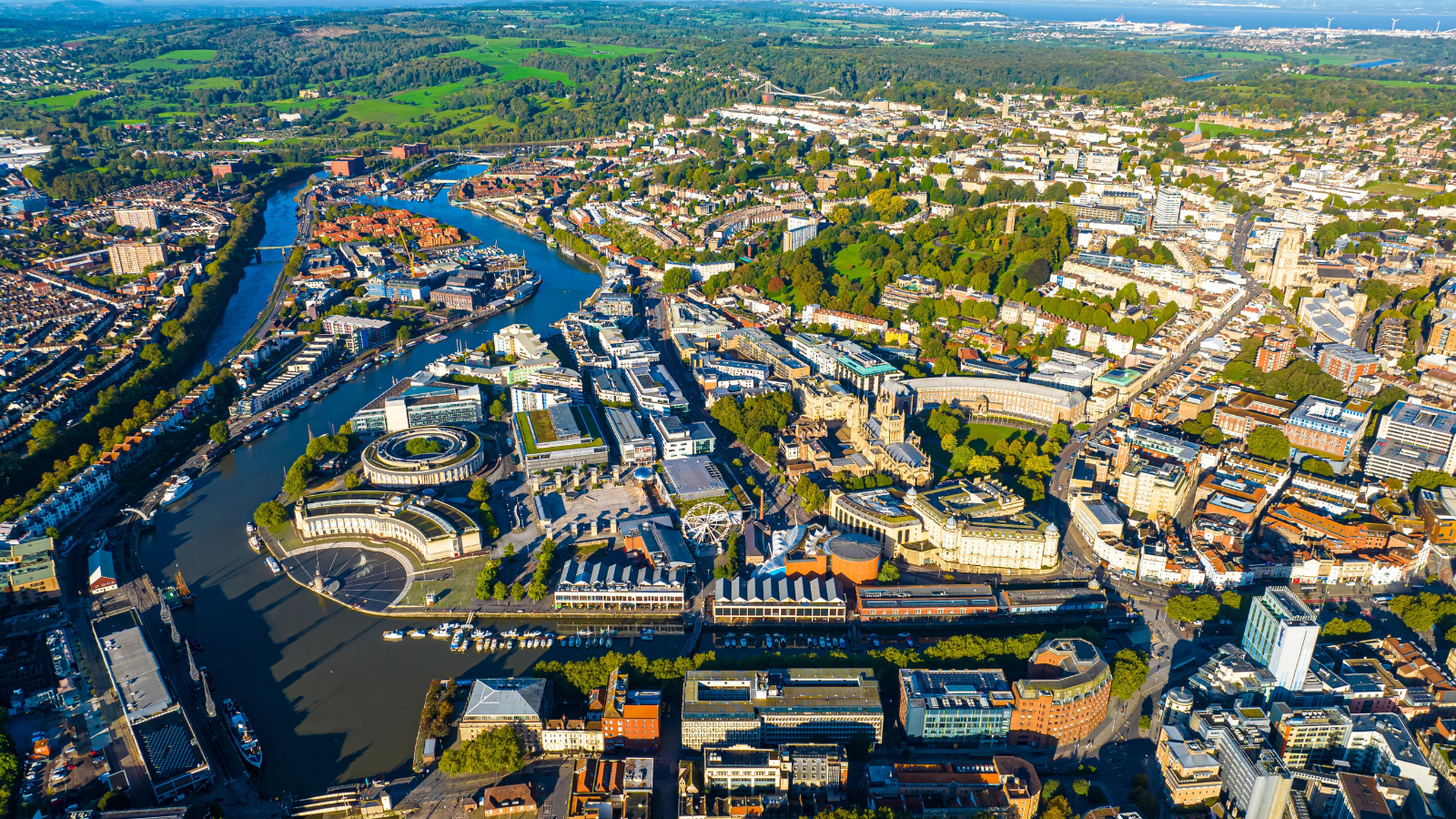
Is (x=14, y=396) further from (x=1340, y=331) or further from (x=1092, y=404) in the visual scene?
(x=1340, y=331)

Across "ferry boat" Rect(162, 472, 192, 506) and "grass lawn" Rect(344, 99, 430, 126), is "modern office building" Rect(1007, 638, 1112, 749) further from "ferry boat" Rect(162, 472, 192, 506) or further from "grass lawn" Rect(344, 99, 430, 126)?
"grass lawn" Rect(344, 99, 430, 126)

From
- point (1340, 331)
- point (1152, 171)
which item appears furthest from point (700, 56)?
point (1340, 331)

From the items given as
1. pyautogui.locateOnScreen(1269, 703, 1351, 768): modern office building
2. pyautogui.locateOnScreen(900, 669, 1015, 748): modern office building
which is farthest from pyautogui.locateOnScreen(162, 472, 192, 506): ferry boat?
pyautogui.locateOnScreen(1269, 703, 1351, 768): modern office building

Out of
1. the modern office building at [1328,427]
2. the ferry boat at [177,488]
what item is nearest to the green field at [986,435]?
the modern office building at [1328,427]

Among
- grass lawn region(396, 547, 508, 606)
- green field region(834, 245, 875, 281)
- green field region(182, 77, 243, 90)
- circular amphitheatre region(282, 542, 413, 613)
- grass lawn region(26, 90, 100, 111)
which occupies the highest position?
green field region(182, 77, 243, 90)

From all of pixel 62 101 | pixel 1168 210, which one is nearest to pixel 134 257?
pixel 1168 210

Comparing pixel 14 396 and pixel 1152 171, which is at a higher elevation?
pixel 1152 171

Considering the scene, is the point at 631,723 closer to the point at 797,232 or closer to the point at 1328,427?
the point at 1328,427
